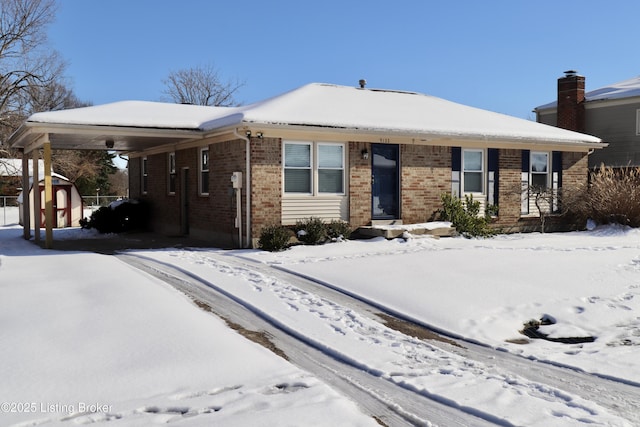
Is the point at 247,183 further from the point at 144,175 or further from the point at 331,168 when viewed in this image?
the point at 144,175

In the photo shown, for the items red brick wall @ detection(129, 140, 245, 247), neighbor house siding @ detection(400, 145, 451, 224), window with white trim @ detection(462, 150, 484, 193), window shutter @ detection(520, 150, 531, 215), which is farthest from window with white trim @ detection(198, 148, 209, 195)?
window shutter @ detection(520, 150, 531, 215)

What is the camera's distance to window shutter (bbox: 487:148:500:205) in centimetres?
1811

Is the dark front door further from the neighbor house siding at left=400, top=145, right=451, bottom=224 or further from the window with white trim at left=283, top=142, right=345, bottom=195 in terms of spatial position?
the window with white trim at left=283, top=142, right=345, bottom=195

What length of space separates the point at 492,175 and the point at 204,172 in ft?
28.1

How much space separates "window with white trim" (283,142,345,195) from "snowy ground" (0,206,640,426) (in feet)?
9.39

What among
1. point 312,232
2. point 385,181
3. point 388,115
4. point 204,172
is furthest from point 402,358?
point 204,172

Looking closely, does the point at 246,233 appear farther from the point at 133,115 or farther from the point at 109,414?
the point at 109,414

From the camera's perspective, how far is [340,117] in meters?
15.8

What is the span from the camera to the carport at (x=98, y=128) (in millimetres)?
14492

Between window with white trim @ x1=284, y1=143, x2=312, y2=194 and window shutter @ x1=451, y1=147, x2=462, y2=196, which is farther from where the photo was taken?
window shutter @ x1=451, y1=147, x2=462, y2=196

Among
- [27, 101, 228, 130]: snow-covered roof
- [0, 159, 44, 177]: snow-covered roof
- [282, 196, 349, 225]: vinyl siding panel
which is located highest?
[27, 101, 228, 130]: snow-covered roof

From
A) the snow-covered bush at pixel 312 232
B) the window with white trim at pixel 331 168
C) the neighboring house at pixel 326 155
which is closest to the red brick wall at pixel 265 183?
the neighboring house at pixel 326 155

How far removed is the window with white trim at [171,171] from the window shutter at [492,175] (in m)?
9.99

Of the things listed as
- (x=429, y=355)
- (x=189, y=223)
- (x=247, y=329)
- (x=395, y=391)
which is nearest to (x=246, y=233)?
(x=189, y=223)
